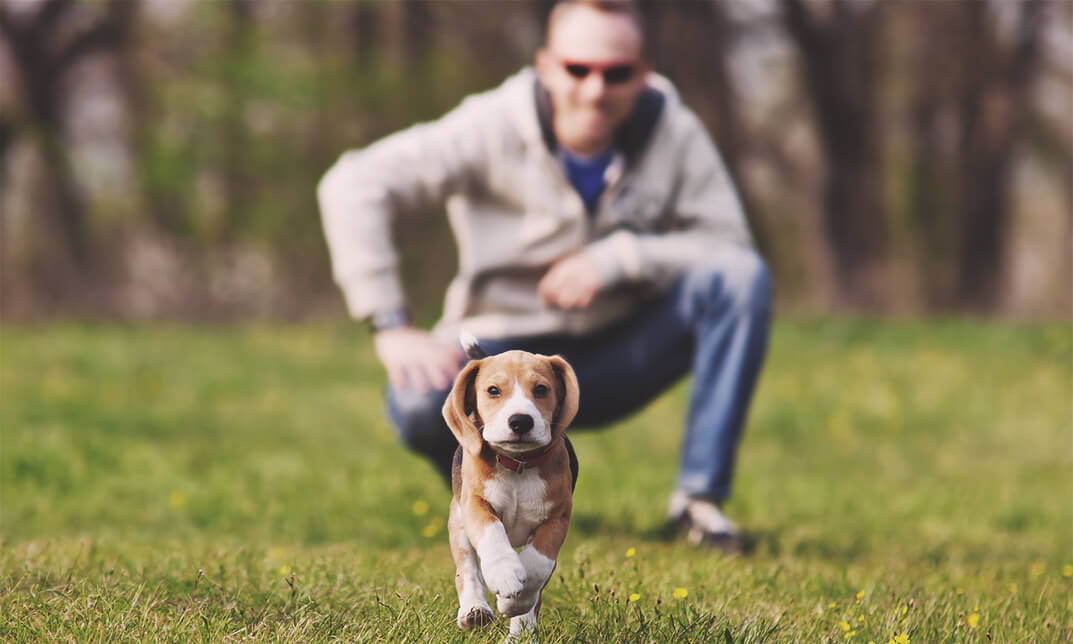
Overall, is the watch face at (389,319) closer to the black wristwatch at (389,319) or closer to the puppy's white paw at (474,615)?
the black wristwatch at (389,319)

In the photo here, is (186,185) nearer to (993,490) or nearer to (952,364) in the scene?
(952,364)

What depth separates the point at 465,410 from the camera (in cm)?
181

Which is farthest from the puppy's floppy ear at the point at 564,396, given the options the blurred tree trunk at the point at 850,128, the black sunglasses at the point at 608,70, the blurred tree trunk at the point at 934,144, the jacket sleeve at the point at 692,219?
the blurred tree trunk at the point at 934,144

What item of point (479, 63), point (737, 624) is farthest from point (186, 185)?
point (737, 624)

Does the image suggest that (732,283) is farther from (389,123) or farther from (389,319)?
(389,123)

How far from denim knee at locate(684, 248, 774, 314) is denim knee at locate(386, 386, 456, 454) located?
90cm

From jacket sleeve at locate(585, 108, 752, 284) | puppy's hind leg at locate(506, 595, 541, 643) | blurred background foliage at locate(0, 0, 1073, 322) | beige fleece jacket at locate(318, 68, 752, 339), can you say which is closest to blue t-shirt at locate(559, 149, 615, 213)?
beige fleece jacket at locate(318, 68, 752, 339)

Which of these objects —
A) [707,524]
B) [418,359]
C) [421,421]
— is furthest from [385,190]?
[707,524]

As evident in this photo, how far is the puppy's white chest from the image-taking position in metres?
1.81

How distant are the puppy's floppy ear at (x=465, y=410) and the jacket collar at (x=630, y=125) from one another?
1.95m

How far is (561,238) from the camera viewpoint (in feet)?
12.4

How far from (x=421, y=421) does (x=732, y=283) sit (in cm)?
108

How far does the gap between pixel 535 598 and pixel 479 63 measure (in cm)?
1108

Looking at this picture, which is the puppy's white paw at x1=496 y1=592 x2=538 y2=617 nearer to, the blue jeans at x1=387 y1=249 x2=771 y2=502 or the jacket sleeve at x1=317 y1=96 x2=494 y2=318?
the jacket sleeve at x1=317 y1=96 x2=494 y2=318
